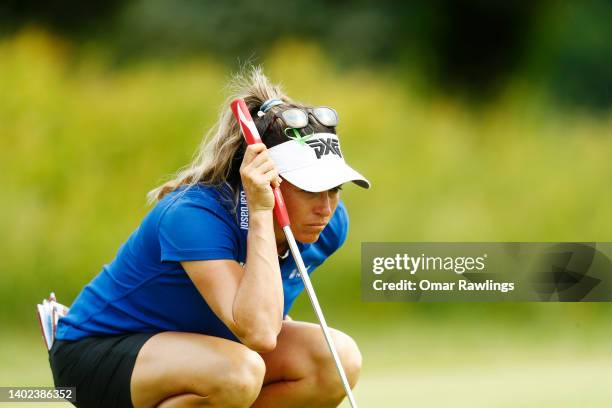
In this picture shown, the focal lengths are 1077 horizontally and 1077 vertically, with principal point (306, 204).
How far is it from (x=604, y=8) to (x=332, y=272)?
81.2 inches

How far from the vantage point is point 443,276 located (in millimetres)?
5523

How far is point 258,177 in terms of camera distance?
2498mm

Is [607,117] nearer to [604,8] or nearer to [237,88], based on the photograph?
[604,8]

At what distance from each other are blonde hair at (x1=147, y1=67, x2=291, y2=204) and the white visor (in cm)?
14

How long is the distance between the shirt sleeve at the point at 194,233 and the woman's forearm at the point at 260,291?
2.8 inches

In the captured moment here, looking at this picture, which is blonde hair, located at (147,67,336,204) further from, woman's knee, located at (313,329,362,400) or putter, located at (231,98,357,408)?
woman's knee, located at (313,329,362,400)

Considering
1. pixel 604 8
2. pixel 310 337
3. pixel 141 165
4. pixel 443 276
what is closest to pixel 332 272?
pixel 443 276

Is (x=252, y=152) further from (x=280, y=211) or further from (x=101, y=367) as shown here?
(x=101, y=367)

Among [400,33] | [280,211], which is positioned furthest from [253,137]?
[400,33]

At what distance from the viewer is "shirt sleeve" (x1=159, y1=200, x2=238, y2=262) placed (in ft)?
8.27

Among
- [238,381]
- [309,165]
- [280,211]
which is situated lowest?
[238,381]

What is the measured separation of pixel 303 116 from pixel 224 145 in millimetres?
220

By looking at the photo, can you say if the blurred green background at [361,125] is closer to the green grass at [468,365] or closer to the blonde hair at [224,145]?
the green grass at [468,365]

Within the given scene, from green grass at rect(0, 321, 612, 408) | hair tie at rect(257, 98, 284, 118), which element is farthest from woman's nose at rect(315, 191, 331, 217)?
green grass at rect(0, 321, 612, 408)
